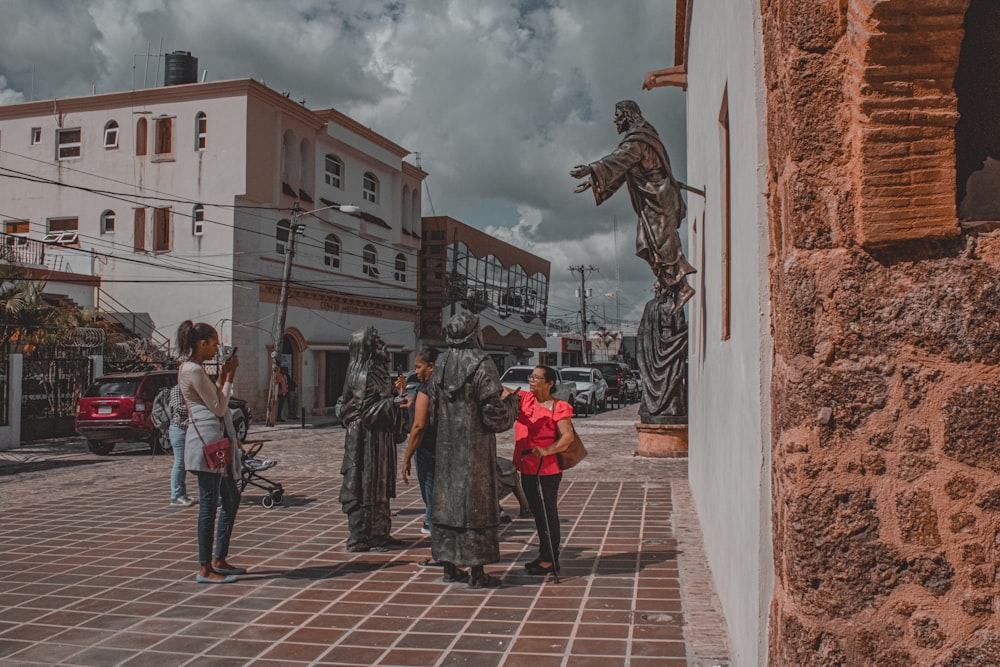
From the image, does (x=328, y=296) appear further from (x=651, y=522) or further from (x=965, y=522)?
(x=965, y=522)

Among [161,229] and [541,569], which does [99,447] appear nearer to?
[161,229]

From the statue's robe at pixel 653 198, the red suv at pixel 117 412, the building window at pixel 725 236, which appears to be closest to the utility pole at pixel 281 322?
the red suv at pixel 117 412

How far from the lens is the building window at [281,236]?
28.3 metres

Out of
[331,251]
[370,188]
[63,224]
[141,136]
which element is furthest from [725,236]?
[370,188]

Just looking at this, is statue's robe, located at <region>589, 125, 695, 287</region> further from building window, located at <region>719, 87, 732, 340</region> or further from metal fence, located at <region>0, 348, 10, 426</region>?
metal fence, located at <region>0, 348, 10, 426</region>

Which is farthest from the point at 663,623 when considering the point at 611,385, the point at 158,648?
the point at 611,385

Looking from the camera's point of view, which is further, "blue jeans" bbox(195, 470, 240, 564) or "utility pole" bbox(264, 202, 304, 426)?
"utility pole" bbox(264, 202, 304, 426)

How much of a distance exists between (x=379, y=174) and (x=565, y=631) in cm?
3168

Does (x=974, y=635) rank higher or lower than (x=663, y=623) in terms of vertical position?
higher

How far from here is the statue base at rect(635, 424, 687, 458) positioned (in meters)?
14.4

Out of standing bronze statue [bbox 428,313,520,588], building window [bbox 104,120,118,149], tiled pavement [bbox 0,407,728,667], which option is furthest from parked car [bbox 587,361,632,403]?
standing bronze statue [bbox 428,313,520,588]

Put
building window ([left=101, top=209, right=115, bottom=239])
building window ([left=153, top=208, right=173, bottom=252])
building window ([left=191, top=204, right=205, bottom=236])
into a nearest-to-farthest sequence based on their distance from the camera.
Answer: building window ([left=191, top=204, right=205, bottom=236]) < building window ([left=153, top=208, right=173, bottom=252]) < building window ([left=101, top=209, right=115, bottom=239])

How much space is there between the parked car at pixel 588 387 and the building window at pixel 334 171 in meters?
10.9

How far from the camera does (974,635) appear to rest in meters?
2.76
